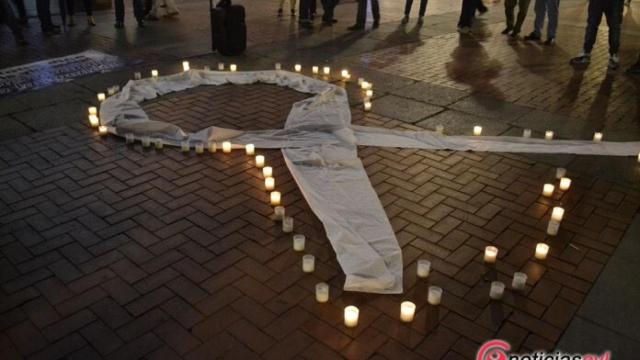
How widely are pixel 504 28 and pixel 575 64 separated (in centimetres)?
319

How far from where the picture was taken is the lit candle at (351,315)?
9.47 ft

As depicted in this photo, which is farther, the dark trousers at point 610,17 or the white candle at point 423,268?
the dark trousers at point 610,17

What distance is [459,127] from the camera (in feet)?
18.9

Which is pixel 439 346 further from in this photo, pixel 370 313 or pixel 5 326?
pixel 5 326

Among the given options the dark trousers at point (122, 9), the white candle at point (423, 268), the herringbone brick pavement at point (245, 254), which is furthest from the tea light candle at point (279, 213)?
the dark trousers at point (122, 9)

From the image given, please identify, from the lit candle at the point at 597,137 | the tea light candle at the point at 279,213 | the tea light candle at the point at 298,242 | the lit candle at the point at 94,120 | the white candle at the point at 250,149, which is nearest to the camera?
the tea light candle at the point at 298,242

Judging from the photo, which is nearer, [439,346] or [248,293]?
[439,346]

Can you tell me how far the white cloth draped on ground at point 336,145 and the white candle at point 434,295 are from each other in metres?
0.19

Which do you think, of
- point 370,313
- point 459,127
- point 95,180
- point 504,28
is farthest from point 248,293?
point 504,28

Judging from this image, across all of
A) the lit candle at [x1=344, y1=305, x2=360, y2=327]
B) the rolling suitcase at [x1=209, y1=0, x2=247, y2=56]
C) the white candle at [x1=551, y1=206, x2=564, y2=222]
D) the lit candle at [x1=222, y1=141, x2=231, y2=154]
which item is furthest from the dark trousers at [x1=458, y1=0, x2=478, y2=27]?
the lit candle at [x1=344, y1=305, x2=360, y2=327]

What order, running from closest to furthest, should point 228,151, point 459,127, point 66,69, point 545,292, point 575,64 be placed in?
1. point 545,292
2. point 228,151
3. point 459,127
4. point 66,69
5. point 575,64

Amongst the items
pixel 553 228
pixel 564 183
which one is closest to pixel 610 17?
pixel 564 183

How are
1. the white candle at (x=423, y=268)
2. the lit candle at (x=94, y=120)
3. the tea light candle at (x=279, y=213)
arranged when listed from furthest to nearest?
the lit candle at (x=94, y=120) → the tea light candle at (x=279, y=213) → the white candle at (x=423, y=268)

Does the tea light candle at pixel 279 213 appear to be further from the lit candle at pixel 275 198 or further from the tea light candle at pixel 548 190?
the tea light candle at pixel 548 190
